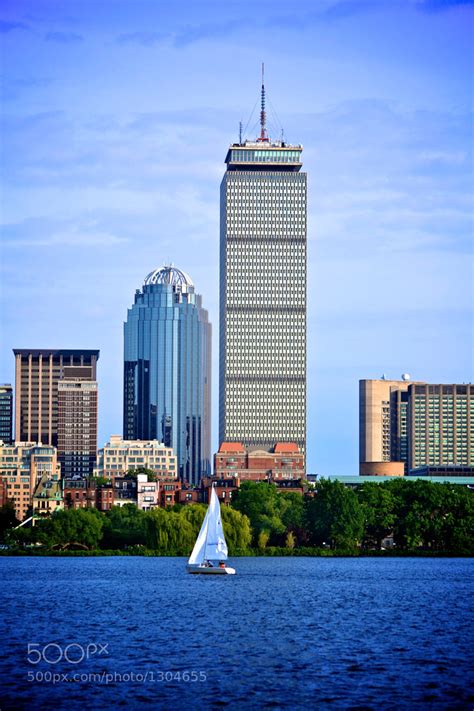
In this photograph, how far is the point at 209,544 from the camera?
157 metres

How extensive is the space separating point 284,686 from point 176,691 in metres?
5.47

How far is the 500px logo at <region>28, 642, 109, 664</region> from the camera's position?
7494cm

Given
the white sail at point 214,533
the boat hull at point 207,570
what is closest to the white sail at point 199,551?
the white sail at point 214,533

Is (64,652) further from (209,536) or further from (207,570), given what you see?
(209,536)

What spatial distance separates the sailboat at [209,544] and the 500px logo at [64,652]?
71.6 metres

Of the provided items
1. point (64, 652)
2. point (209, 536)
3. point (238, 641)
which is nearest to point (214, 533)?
point (209, 536)

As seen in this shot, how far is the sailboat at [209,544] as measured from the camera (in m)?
154

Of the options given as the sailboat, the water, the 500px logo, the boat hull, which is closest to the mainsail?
the sailboat

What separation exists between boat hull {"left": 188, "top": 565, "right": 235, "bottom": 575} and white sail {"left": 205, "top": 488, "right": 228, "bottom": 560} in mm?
2702

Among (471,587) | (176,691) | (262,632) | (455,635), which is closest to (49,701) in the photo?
(176,691)

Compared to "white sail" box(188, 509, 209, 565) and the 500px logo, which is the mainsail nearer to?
"white sail" box(188, 509, 209, 565)

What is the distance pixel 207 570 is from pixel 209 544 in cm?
418

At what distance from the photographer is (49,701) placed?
6228 centimetres

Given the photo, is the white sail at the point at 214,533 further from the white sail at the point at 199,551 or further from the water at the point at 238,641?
the water at the point at 238,641
